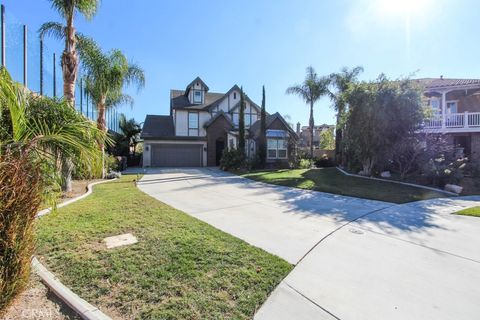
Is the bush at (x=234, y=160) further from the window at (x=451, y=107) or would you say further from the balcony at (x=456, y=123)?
the window at (x=451, y=107)

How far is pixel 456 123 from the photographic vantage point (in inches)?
690

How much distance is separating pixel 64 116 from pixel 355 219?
6.78 m

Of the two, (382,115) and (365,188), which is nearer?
(365,188)

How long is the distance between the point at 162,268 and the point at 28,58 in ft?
45.6

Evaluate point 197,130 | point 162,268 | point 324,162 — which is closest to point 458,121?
point 324,162

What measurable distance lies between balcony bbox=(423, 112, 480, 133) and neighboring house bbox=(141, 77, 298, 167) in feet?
37.5

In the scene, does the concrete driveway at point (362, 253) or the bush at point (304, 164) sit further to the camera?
the bush at point (304, 164)

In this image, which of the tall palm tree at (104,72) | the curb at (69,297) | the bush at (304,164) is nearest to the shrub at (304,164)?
the bush at (304,164)

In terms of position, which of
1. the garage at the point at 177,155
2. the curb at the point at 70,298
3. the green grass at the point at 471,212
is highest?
the garage at the point at 177,155

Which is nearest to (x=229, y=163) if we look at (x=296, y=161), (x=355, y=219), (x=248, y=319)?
(x=296, y=161)

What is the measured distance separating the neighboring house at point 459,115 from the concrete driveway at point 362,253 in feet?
36.8

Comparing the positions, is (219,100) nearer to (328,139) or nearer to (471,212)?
(328,139)

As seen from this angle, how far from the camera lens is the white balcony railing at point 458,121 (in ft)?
55.6

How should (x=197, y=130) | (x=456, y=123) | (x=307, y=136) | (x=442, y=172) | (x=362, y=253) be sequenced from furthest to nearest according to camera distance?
(x=307, y=136), (x=197, y=130), (x=456, y=123), (x=442, y=172), (x=362, y=253)
